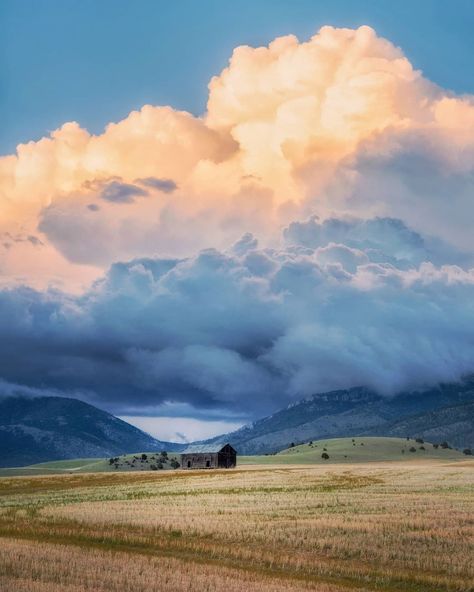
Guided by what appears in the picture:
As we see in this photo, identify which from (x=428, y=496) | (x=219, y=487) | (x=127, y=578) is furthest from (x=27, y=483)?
(x=127, y=578)

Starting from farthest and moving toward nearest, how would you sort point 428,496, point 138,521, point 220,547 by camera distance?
point 428,496 → point 138,521 → point 220,547

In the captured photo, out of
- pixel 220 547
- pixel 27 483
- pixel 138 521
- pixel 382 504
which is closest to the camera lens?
pixel 220 547

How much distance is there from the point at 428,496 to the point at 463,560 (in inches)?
1383

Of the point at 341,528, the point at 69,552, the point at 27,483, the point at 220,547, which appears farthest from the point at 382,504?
the point at 27,483

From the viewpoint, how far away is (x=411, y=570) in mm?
32969

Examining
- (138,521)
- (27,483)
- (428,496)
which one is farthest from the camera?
(27,483)

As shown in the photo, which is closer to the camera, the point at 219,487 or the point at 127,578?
the point at 127,578

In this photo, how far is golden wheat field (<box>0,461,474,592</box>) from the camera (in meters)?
29.4

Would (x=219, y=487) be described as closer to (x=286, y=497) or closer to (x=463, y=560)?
(x=286, y=497)

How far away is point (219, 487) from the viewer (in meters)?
91.8

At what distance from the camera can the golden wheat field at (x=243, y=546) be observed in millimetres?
29422

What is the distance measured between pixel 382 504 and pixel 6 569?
36.7 meters

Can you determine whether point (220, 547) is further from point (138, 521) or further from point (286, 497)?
point (286, 497)

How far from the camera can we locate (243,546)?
39.4 meters
